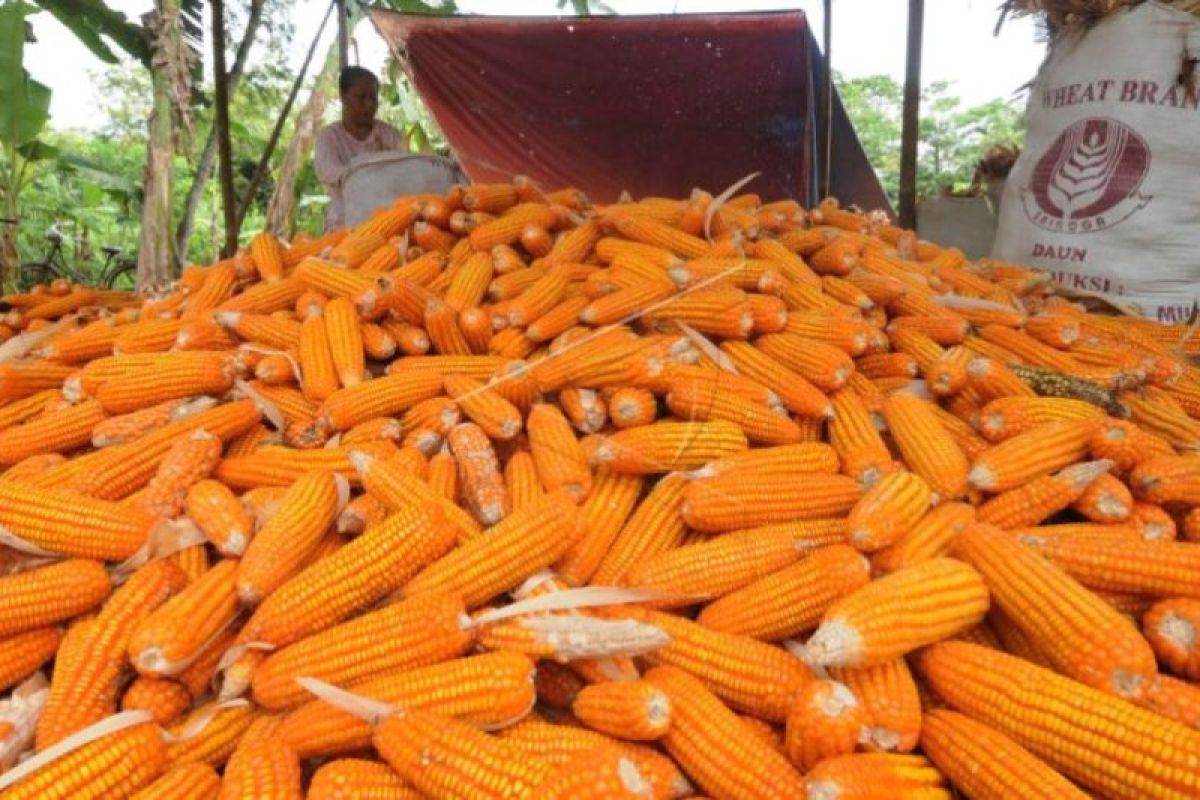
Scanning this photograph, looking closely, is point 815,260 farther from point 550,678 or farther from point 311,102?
point 311,102

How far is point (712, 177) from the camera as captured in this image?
7645mm

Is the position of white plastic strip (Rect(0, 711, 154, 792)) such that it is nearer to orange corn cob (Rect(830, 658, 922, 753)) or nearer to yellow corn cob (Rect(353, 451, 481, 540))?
yellow corn cob (Rect(353, 451, 481, 540))

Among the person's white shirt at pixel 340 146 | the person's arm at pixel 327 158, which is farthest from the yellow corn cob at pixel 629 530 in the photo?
the person's arm at pixel 327 158

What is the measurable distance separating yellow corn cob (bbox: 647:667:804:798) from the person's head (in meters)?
5.97

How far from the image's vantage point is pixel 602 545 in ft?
5.99

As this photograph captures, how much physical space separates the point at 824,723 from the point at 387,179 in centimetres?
401

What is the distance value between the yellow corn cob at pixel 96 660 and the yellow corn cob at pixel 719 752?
1.06 meters

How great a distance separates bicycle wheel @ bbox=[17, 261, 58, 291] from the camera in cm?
1035

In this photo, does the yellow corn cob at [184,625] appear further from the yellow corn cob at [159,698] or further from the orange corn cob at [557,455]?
the orange corn cob at [557,455]

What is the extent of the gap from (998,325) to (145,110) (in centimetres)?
2454

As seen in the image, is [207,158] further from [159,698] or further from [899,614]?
[899,614]

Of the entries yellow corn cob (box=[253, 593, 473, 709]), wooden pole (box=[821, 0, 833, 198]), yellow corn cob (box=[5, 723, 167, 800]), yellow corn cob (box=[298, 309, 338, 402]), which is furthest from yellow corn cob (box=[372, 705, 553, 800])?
wooden pole (box=[821, 0, 833, 198])

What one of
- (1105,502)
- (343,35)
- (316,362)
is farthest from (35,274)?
(1105,502)

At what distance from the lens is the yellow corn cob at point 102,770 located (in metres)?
1.26
